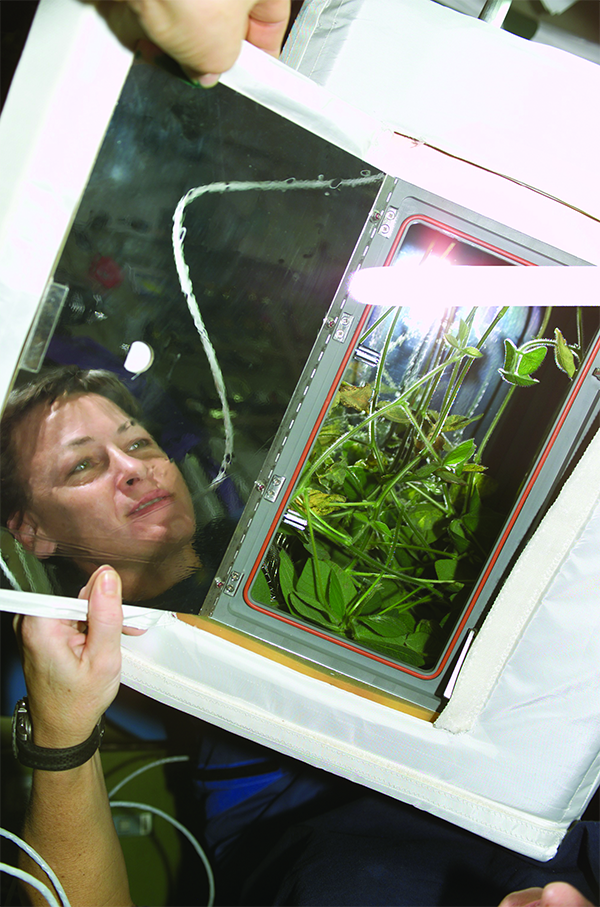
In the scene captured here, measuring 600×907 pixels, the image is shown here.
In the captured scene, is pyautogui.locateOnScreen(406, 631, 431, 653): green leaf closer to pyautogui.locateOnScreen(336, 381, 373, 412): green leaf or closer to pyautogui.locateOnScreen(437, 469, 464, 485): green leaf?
pyautogui.locateOnScreen(437, 469, 464, 485): green leaf

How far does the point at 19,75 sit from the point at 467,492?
0.82 metres

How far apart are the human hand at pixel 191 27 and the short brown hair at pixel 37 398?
31 centimetres

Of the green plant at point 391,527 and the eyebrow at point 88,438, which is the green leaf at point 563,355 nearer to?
the green plant at point 391,527

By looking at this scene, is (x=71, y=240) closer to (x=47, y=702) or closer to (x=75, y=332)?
(x=75, y=332)

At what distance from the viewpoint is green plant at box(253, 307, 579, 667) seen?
833 mm

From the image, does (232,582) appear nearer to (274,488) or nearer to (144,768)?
(274,488)

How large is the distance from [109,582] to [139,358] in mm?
305

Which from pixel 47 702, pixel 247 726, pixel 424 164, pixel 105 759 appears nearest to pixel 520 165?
pixel 424 164

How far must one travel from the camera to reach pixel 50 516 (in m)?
0.60

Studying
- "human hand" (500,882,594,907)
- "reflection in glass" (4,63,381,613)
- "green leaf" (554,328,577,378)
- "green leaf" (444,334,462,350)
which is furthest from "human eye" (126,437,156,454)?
"human hand" (500,882,594,907)

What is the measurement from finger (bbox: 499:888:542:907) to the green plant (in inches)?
12.2

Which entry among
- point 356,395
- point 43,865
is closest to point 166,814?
point 43,865

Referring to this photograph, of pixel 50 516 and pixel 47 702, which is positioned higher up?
pixel 50 516

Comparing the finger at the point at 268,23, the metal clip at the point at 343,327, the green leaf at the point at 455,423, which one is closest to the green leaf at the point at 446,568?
the green leaf at the point at 455,423
